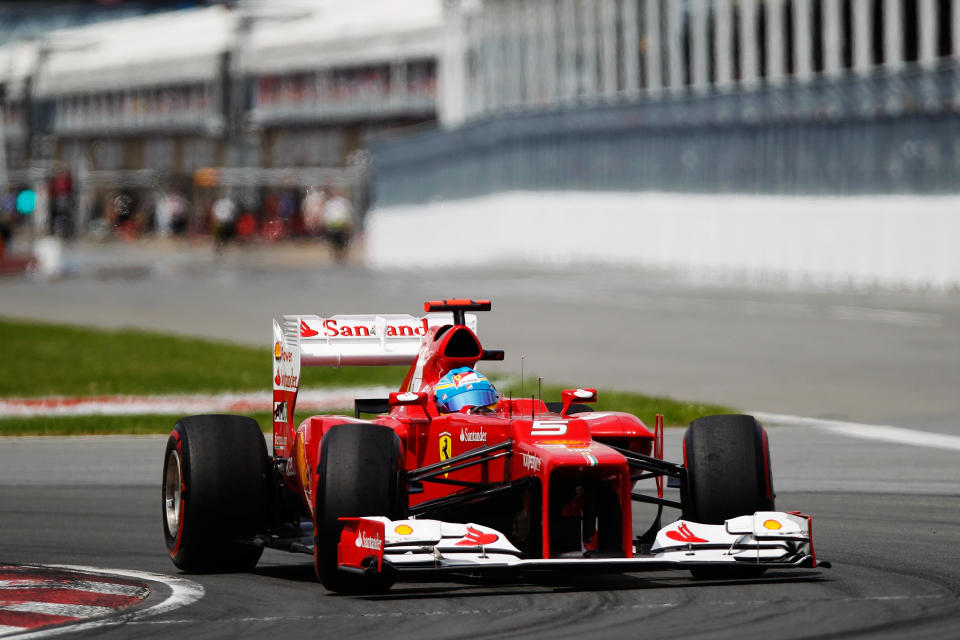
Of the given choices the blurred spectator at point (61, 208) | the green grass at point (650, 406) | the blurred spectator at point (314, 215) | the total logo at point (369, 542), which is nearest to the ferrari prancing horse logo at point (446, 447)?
the total logo at point (369, 542)

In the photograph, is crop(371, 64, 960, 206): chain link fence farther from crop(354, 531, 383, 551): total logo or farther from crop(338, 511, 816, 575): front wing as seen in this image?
crop(354, 531, 383, 551): total logo

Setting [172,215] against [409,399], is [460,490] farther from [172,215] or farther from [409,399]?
[172,215]

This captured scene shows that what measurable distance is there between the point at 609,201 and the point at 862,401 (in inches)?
1063

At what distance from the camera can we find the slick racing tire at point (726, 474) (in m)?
8.32

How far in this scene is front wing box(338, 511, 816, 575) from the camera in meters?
7.75

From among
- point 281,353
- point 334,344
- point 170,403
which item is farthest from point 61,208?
point 334,344

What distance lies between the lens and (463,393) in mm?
8930

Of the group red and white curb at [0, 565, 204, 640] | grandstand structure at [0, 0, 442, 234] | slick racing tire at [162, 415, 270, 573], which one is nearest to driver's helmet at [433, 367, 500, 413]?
slick racing tire at [162, 415, 270, 573]

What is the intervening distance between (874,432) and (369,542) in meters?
8.05

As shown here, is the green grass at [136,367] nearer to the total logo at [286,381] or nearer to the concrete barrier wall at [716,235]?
the total logo at [286,381]

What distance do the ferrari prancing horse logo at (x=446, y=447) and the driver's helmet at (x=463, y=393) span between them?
21cm

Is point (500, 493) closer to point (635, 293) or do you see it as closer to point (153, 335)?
point (153, 335)

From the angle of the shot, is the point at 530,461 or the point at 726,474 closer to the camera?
the point at 530,461

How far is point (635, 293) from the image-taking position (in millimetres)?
33875
